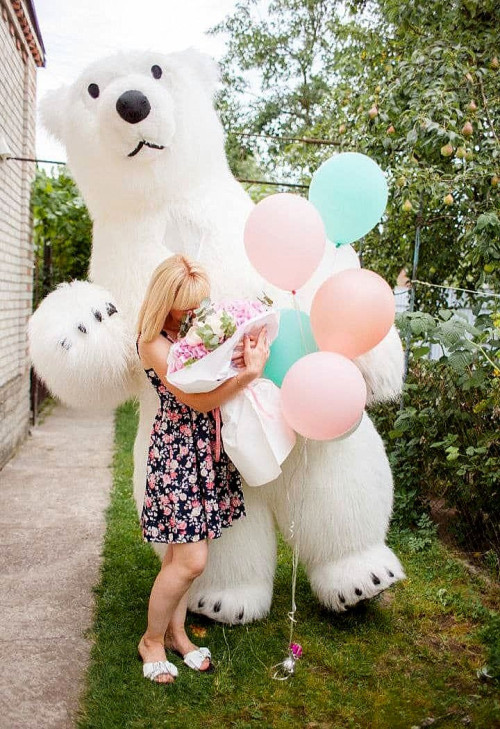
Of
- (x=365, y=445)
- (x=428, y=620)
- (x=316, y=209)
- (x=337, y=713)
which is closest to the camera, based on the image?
(x=337, y=713)

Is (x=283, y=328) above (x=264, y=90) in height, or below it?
below

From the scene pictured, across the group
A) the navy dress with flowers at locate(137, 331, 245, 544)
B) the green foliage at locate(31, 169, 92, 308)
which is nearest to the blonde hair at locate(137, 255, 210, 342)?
the navy dress with flowers at locate(137, 331, 245, 544)

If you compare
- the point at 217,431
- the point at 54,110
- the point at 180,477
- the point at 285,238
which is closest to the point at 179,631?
the point at 180,477

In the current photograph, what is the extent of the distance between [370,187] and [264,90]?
31.7 feet

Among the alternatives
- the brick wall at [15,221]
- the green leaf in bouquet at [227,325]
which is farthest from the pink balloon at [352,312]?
the brick wall at [15,221]

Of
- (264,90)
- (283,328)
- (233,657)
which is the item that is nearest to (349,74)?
(283,328)

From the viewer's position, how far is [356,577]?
260cm

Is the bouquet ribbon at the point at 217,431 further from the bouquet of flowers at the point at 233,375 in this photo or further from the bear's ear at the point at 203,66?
the bear's ear at the point at 203,66

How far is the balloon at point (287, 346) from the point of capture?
7.83 feet

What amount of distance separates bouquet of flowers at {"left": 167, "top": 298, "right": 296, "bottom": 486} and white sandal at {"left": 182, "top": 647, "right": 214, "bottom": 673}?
70cm

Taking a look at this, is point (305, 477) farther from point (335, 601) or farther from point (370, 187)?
point (370, 187)

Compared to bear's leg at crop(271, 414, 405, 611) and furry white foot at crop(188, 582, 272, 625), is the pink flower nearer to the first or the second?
bear's leg at crop(271, 414, 405, 611)

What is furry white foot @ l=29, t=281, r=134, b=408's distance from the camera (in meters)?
2.38

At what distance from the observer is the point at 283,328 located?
239 centimetres
